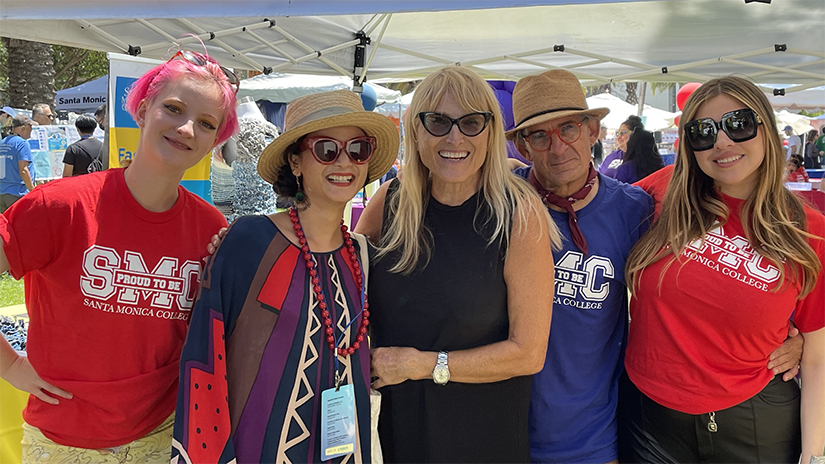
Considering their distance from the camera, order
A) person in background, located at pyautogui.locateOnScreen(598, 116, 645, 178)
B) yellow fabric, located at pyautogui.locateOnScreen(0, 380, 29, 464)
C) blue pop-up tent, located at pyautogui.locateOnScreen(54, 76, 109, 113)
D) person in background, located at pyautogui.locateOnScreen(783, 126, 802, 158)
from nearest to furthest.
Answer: yellow fabric, located at pyautogui.locateOnScreen(0, 380, 29, 464), person in background, located at pyautogui.locateOnScreen(598, 116, 645, 178), blue pop-up tent, located at pyautogui.locateOnScreen(54, 76, 109, 113), person in background, located at pyautogui.locateOnScreen(783, 126, 802, 158)

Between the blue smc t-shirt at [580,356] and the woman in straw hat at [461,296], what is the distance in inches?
7.4

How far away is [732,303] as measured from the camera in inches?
76.7

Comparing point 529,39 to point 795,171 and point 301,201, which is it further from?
point 795,171

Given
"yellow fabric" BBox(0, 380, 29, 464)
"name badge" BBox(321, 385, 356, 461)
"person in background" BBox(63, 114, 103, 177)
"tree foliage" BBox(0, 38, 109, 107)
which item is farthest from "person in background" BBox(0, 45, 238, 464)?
"tree foliage" BBox(0, 38, 109, 107)

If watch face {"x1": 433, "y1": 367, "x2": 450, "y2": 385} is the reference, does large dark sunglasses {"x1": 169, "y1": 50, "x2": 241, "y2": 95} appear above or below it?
above

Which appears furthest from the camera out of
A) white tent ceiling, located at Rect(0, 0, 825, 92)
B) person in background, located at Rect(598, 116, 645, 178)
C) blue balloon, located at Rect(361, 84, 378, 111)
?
person in background, located at Rect(598, 116, 645, 178)

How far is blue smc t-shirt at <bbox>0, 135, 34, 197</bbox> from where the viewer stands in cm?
852

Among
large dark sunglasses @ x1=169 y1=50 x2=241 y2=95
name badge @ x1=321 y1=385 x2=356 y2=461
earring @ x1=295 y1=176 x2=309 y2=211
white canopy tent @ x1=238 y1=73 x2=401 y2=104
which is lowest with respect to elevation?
name badge @ x1=321 y1=385 x2=356 y2=461

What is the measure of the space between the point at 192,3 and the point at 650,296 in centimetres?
187

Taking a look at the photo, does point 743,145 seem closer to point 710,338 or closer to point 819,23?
point 710,338

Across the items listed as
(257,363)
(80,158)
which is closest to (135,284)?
(257,363)

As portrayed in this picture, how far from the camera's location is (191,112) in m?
1.88

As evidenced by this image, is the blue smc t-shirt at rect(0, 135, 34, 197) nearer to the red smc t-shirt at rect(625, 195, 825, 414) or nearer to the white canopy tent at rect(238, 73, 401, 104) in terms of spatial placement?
the white canopy tent at rect(238, 73, 401, 104)

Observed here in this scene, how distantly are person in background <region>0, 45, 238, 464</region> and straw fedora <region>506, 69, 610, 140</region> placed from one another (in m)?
1.25
